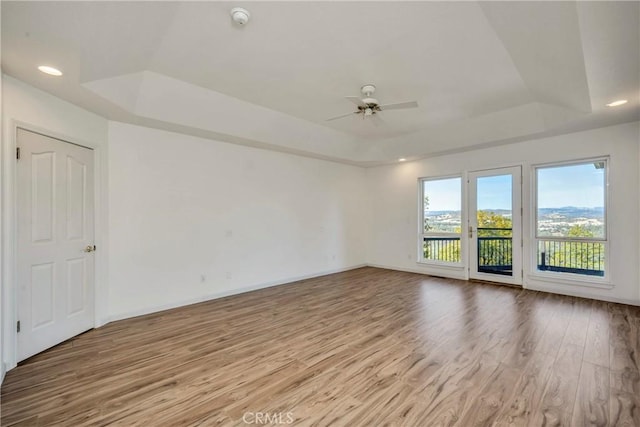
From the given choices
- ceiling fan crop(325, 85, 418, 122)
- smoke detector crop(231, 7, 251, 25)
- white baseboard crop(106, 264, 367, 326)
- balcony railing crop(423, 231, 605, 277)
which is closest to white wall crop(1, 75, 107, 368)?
white baseboard crop(106, 264, 367, 326)

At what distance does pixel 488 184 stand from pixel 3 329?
7000 millimetres

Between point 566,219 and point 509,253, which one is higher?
point 566,219

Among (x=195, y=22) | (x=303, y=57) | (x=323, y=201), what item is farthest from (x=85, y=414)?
(x=323, y=201)

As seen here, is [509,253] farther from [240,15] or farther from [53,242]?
[53,242]

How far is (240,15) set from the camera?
7.52 feet

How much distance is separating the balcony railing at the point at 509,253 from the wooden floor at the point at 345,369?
0.74 meters

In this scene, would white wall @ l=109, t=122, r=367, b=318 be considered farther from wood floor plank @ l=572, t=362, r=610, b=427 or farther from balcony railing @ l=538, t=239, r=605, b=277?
wood floor plank @ l=572, t=362, r=610, b=427

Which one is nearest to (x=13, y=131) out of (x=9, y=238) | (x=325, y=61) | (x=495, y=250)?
(x=9, y=238)

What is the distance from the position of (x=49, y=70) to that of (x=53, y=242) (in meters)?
1.69

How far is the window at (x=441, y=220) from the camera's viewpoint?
20.0ft

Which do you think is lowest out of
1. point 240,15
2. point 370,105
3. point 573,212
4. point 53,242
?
point 53,242

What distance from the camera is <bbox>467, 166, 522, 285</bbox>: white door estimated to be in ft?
17.2

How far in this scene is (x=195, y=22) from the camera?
96.2 inches

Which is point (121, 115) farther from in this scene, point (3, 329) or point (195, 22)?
point (3, 329)
